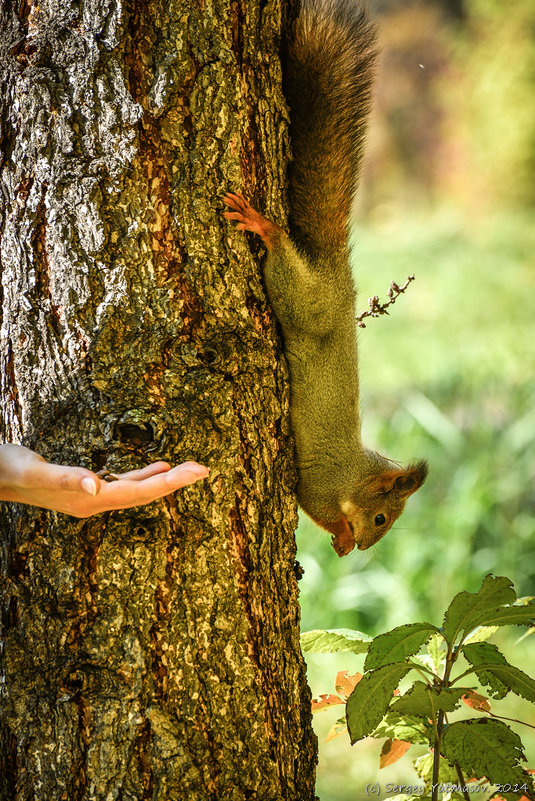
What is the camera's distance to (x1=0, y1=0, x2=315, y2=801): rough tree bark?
161cm

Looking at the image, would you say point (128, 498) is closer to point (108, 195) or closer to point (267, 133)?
point (108, 195)

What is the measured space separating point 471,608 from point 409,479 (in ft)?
3.69

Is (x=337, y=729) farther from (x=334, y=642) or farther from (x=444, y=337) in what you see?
(x=444, y=337)

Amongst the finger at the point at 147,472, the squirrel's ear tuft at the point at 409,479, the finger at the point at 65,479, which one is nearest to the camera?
the finger at the point at 65,479

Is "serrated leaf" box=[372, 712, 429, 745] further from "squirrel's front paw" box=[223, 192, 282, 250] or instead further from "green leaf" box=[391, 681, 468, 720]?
"squirrel's front paw" box=[223, 192, 282, 250]

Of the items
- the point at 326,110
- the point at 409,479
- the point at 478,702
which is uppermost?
the point at 326,110

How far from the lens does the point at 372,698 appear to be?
1.53 m

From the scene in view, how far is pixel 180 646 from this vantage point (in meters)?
1.64

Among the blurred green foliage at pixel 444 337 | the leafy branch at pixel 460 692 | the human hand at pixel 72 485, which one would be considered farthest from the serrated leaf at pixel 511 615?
the blurred green foliage at pixel 444 337

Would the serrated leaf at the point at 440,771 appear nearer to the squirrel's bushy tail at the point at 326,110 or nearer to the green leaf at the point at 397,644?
the green leaf at the point at 397,644

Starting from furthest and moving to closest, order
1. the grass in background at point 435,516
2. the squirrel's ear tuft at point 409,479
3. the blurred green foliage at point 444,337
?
the blurred green foliage at point 444,337 → the grass in background at point 435,516 → the squirrel's ear tuft at point 409,479

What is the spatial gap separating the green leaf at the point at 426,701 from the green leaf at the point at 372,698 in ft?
0.09

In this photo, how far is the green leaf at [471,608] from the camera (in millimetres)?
1560

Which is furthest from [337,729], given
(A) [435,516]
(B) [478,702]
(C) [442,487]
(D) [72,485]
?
(C) [442,487]
